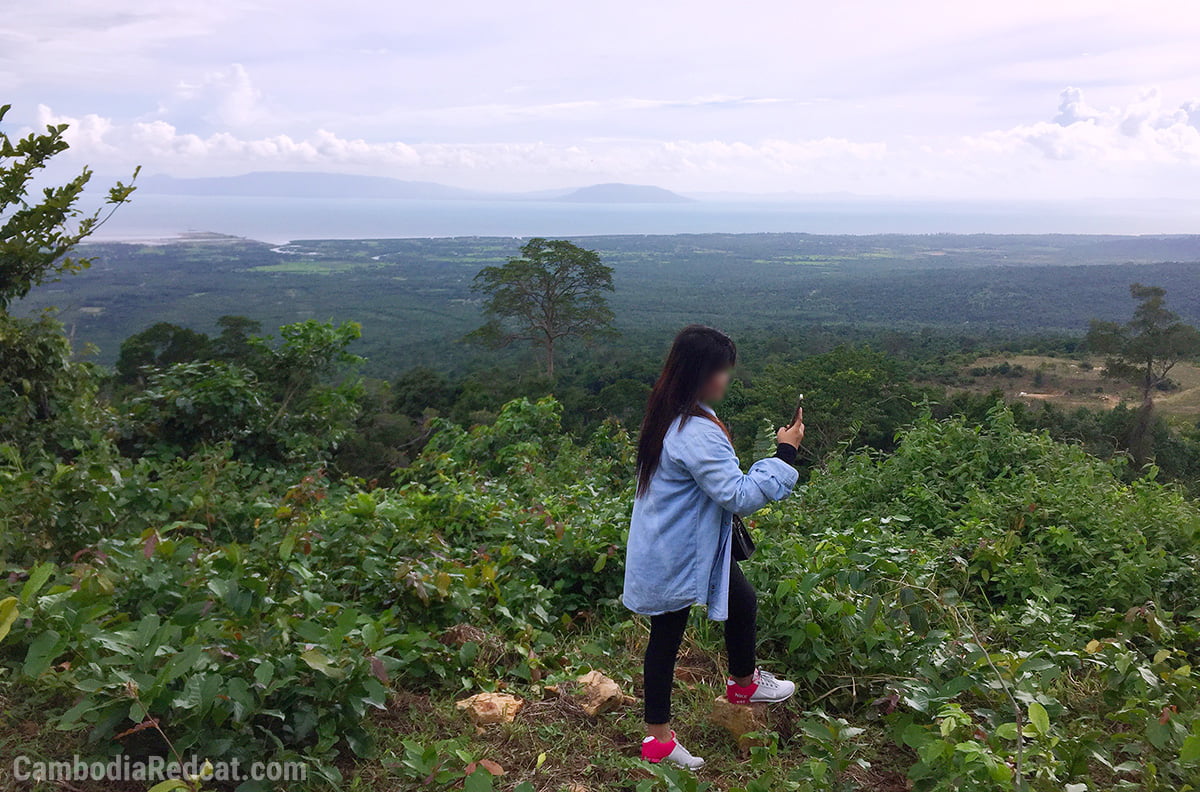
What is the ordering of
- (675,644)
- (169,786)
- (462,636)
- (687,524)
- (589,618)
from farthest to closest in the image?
(589,618) < (462,636) < (675,644) < (687,524) < (169,786)

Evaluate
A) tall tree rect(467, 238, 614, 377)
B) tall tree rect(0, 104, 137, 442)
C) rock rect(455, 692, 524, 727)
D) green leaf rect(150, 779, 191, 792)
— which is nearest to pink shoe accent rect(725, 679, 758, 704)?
rock rect(455, 692, 524, 727)

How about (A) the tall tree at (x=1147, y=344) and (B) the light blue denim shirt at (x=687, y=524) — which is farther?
(A) the tall tree at (x=1147, y=344)

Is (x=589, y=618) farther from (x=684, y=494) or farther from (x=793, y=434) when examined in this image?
(x=793, y=434)

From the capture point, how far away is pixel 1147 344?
21016 millimetres

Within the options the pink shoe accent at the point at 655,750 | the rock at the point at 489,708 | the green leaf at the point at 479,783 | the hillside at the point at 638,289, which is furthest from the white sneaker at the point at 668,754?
the hillside at the point at 638,289

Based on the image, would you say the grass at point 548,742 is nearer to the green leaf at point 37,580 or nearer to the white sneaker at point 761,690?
the white sneaker at point 761,690

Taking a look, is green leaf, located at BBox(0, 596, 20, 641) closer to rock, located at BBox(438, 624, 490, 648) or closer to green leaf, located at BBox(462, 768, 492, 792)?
green leaf, located at BBox(462, 768, 492, 792)

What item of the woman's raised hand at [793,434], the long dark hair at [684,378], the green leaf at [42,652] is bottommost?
the green leaf at [42,652]

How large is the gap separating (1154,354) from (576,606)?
78.2ft

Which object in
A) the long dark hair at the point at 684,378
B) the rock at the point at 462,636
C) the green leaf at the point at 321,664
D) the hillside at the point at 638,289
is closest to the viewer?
the green leaf at the point at 321,664

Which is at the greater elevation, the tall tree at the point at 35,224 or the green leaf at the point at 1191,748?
the tall tree at the point at 35,224

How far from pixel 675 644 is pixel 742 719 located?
372mm

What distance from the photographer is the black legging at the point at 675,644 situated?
213 cm

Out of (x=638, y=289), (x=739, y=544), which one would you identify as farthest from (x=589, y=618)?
(x=638, y=289)
